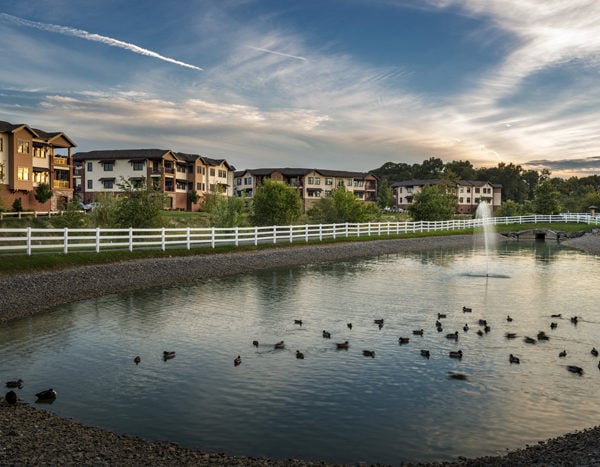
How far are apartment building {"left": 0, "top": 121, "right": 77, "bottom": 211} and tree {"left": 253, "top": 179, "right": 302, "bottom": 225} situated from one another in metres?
28.2

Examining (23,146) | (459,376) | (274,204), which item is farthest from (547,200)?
(459,376)

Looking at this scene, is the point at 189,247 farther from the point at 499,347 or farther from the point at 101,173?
the point at 101,173

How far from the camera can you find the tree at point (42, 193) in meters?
70.4

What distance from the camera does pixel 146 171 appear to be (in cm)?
9431

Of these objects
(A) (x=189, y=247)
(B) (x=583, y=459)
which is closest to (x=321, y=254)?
(A) (x=189, y=247)

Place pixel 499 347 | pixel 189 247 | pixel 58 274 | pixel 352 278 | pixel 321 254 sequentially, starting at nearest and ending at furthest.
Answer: pixel 499 347, pixel 58 274, pixel 352 278, pixel 189 247, pixel 321 254

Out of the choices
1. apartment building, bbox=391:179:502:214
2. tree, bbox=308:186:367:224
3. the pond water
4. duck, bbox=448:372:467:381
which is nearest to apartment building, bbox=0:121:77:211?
tree, bbox=308:186:367:224

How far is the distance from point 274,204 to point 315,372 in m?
48.5

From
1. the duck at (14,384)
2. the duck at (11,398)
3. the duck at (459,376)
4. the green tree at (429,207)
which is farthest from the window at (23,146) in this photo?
the duck at (459,376)

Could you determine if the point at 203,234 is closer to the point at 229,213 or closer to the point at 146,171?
the point at 229,213

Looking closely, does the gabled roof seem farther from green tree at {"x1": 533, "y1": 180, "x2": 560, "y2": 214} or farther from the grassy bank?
green tree at {"x1": 533, "y1": 180, "x2": 560, "y2": 214}

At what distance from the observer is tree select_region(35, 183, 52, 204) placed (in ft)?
231

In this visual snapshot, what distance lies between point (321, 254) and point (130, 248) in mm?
15750

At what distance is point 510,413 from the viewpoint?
37.3ft
